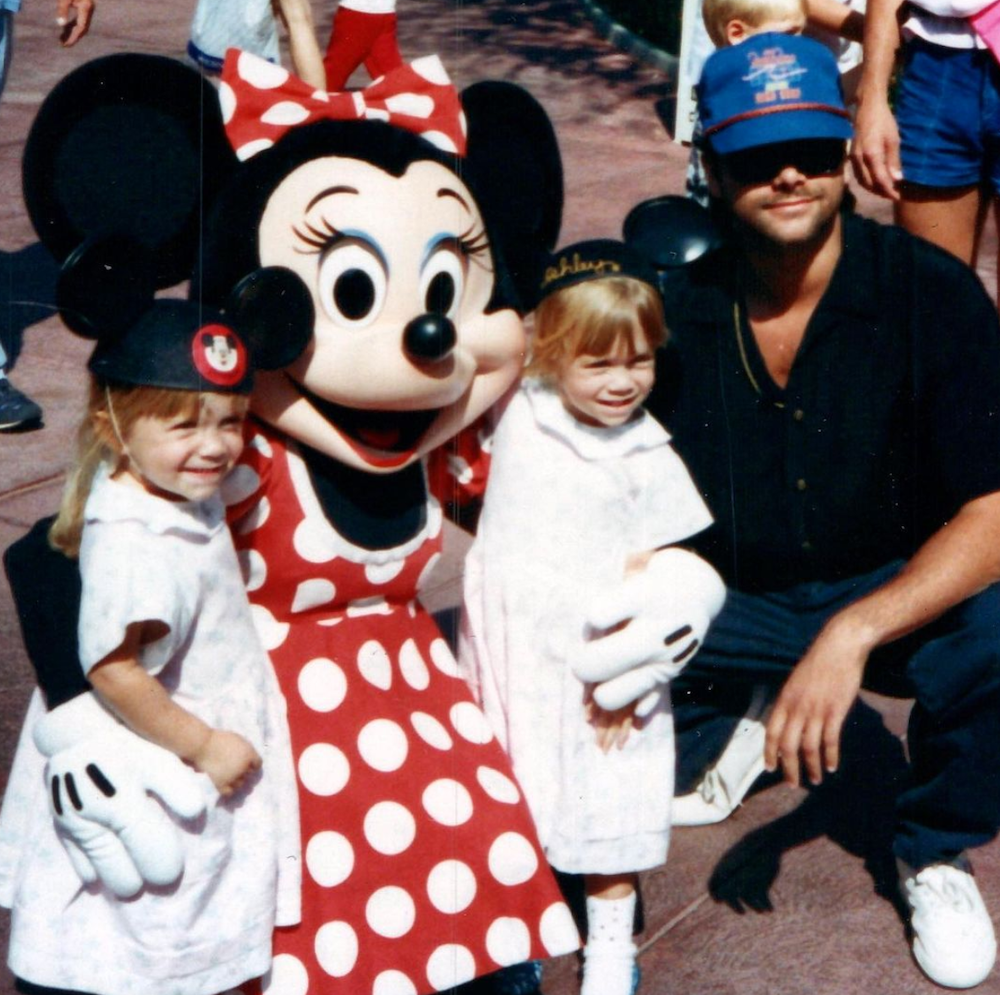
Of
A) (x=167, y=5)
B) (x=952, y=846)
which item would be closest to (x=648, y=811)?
(x=952, y=846)

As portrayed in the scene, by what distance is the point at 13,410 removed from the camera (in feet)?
16.4

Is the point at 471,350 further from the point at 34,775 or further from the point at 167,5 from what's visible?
the point at 167,5

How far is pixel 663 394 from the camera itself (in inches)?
121

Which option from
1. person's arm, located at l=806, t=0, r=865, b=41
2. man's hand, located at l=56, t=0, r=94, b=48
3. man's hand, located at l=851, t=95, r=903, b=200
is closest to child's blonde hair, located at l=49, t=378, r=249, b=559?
man's hand, located at l=851, t=95, r=903, b=200

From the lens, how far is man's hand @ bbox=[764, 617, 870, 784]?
2.77 m

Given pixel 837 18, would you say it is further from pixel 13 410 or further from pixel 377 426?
pixel 13 410

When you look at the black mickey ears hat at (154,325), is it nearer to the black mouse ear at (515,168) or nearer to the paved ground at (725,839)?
the black mouse ear at (515,168)

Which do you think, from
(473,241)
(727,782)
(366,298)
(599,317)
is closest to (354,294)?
(366,298)

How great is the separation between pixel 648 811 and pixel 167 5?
1009 centimetres

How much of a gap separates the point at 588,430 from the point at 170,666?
783 millimetres

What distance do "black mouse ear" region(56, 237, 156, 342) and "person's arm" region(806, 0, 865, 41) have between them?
8.19 ft

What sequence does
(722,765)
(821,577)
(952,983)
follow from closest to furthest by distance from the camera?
(952,983), (821,577), (722,765)

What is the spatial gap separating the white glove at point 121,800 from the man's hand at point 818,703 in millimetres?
971

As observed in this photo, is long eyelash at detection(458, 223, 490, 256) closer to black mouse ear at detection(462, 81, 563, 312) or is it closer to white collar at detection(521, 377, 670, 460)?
black mouse ear at detection(462, 81, 563, 312)
